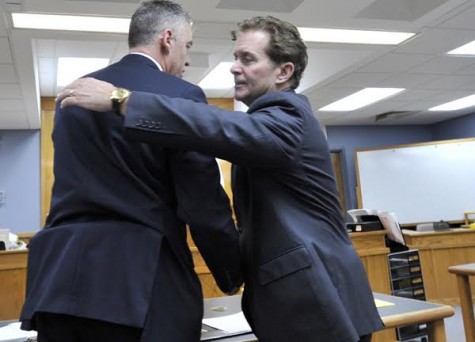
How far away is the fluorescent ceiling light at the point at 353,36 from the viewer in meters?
4.41

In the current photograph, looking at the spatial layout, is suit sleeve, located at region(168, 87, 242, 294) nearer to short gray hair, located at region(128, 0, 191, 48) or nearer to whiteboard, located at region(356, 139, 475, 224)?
short gray hair, located at region(128, 0, 191, 48)

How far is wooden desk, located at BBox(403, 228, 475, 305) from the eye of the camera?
5.38 m

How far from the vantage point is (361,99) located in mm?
7371

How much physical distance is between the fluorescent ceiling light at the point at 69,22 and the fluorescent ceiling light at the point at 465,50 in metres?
3.70

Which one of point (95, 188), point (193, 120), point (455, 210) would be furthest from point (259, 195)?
point (455, 210)

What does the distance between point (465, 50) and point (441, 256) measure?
244cm

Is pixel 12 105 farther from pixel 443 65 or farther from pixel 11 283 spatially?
pixel 443 65

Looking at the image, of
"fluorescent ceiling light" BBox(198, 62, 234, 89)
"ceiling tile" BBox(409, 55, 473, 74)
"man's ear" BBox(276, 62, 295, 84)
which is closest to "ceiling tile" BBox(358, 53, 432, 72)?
"ceiling tile" BBox(409, 55, 473, 74)

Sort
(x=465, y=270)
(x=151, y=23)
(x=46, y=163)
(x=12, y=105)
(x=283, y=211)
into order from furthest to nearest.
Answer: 1. (x=46, y=163)
2. (x=12, y=105)
3. (x=465, y=270)
4. (x=151, y=23)
5. (x=283, y=211)

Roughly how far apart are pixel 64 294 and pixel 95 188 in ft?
0.71

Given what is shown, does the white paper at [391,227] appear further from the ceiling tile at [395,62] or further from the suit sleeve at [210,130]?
the suit sleeve at [210,130]

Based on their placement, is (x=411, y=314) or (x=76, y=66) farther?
(x=76, y=66)

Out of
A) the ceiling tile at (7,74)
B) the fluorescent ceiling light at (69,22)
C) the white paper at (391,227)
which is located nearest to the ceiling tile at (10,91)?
the ceiling tile at (7,74)

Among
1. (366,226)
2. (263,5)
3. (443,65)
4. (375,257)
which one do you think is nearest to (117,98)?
(263,5)
